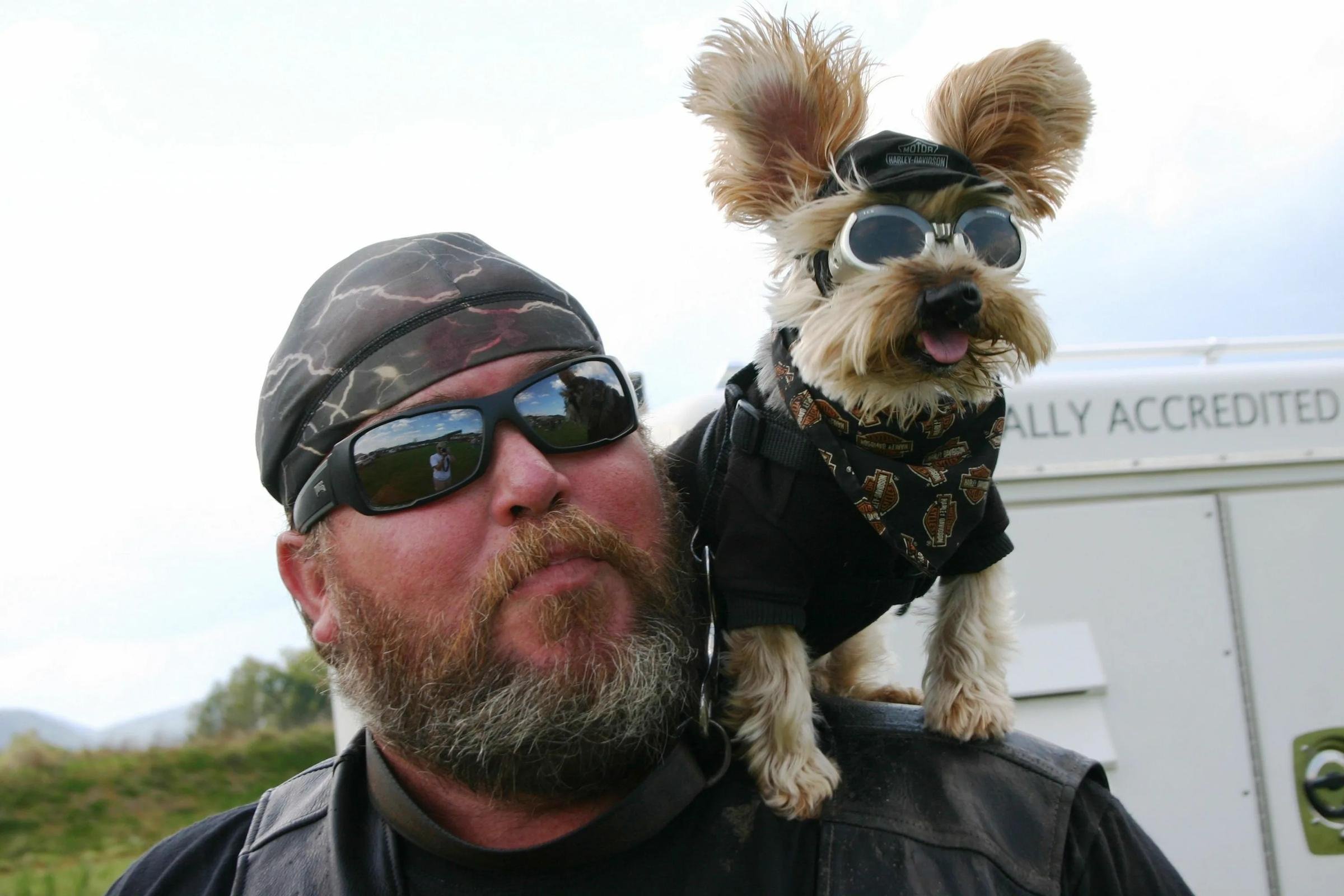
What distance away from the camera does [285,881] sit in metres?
2.01

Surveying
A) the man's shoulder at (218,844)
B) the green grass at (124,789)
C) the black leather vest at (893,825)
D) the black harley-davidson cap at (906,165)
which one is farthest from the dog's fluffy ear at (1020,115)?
the green grass at (124,789)

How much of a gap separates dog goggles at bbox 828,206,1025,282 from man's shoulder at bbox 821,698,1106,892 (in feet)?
3.20

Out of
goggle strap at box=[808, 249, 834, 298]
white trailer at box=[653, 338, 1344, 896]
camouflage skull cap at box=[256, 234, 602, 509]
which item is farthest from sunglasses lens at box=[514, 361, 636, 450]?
white trailer at box=[653, 338, 1344, 896]

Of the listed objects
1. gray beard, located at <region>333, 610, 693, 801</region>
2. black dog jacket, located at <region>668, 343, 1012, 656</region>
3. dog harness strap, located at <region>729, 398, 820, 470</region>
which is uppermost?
dog harness strap, located at <region>729, 398, 820, 470</region>

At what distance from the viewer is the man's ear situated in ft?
7.49

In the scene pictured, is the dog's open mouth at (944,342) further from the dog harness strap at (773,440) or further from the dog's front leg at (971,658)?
the dog's front leg at (971,658)

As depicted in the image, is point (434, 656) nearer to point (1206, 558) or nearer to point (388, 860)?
point (388, 860)

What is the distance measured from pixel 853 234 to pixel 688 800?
1160mm

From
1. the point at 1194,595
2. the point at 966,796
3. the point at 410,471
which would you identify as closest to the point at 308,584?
the point at 410,471

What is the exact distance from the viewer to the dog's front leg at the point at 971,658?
2.21 m

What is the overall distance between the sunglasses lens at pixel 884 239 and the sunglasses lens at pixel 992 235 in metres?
0.11

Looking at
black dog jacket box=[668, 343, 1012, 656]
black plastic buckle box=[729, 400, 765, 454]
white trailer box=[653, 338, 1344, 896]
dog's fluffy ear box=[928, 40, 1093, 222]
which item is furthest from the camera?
white trailer box=[653, 338, 1344, 896]

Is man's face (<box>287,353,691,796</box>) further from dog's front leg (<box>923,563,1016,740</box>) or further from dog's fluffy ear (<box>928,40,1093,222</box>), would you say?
dog's fluffy ear (<box>928,40,1093,222</box>)

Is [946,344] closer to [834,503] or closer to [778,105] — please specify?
[834,503]
